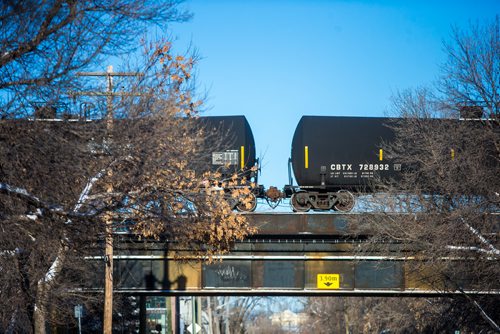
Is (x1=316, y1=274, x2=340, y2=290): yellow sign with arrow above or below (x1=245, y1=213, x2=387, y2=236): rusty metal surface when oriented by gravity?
below

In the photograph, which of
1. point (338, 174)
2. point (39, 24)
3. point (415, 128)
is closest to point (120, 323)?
point (338, 174)

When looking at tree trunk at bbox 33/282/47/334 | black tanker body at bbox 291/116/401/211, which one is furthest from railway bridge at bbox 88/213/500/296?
tree trunk at bbox 33/282/47/334

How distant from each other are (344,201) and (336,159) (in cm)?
186

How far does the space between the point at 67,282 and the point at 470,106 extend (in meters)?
12.5

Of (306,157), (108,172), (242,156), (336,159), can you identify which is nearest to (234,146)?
(242,156)

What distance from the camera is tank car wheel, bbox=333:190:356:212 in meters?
28.4

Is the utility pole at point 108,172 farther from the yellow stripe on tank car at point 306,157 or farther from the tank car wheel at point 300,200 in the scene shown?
the yellow stripe on tank car at point 306,157

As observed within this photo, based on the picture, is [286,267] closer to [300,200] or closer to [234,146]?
[300,200]

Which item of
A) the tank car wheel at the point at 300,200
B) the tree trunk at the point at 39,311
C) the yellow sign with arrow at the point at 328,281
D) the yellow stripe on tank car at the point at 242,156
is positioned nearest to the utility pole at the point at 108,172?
the tree trunk at the point at 39,311

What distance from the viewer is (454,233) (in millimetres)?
20688

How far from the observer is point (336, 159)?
2958 cm

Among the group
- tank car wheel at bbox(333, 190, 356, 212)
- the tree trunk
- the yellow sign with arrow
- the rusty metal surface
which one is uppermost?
tank car wheel at bbox(333, 190, 356, 212)

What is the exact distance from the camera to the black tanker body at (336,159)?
95.1 ft

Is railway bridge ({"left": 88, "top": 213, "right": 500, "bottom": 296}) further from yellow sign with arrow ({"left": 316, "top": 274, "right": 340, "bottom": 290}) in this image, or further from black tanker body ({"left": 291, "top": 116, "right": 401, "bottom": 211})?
black tanker body ({"left": 291, "top": 116, "right": 401, "bottom": 211})
